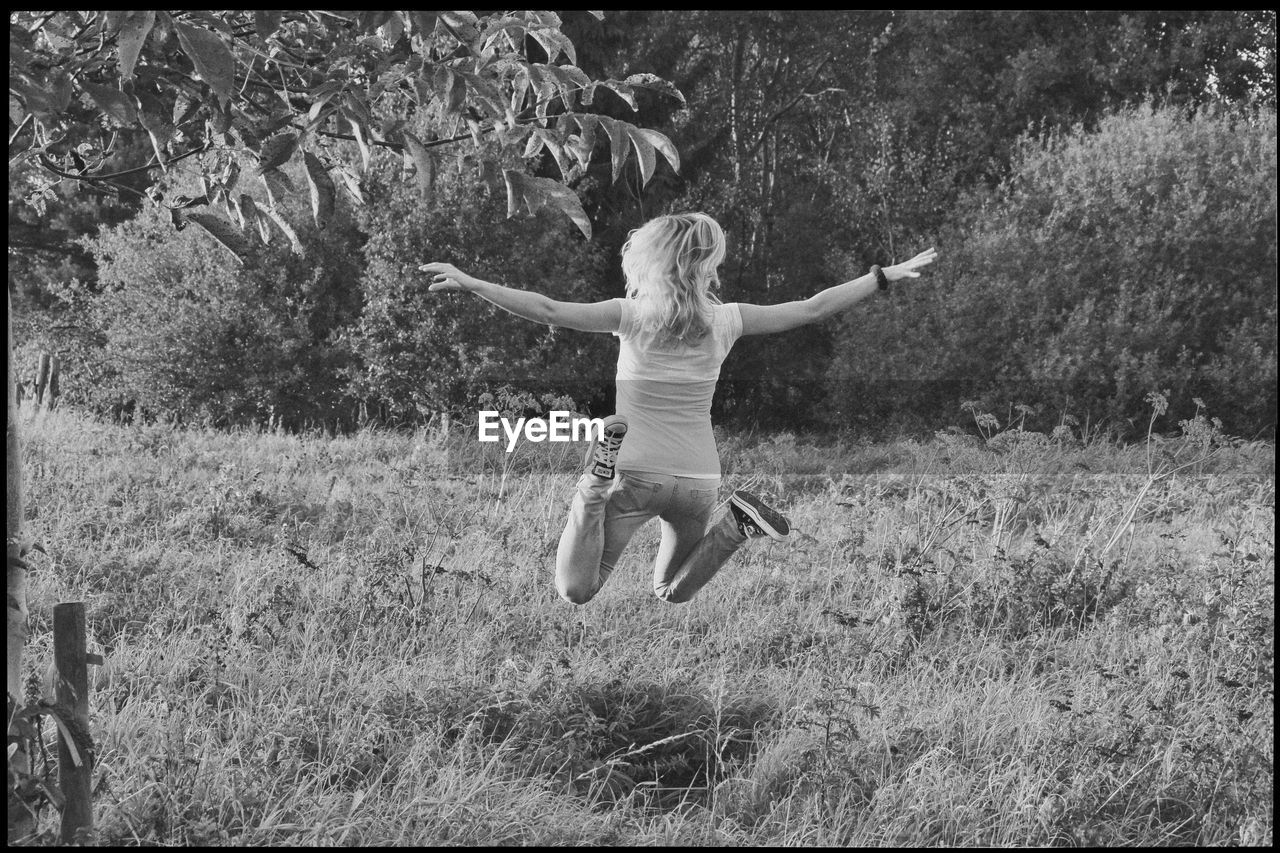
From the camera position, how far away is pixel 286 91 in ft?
8.93

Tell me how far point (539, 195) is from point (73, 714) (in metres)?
1.56

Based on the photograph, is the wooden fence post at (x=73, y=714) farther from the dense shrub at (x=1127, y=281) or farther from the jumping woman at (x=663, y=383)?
the dense shrub at (x=1127, y=281)

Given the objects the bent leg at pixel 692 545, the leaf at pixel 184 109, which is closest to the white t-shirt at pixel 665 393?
the bent leg at pixel 692 545

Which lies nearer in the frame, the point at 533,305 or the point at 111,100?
the point at 111,100

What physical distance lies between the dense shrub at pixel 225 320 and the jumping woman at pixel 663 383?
10.2 meters

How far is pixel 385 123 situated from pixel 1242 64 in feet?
60.8

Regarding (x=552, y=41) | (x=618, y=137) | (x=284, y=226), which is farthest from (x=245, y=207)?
(x=618, y=137)

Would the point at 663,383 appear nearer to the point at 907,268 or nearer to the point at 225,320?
the point at 907,268

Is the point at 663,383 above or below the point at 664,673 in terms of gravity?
above

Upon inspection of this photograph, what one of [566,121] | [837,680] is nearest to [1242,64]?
[837,680]

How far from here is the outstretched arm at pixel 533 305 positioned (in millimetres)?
3058

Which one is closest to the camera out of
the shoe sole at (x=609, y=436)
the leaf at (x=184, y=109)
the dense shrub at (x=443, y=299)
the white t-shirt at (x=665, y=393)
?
the leaf at (x=184, y=109)

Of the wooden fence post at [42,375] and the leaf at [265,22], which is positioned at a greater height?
the leaf at [265,22]

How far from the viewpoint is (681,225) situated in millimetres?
3416
